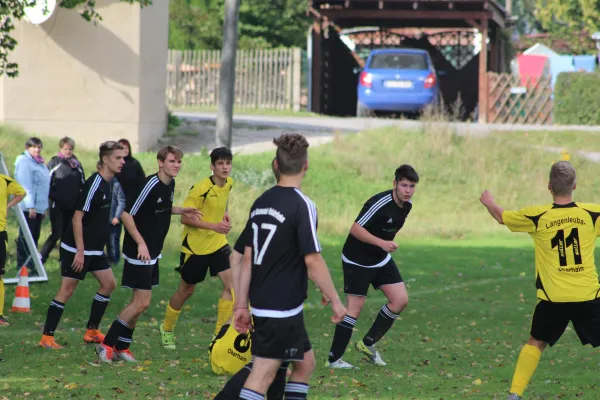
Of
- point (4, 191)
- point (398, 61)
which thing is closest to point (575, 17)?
point (398, 61)

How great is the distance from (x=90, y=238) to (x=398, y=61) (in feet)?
76.8

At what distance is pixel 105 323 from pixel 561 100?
2303 centimetres

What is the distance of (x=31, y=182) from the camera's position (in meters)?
14.8

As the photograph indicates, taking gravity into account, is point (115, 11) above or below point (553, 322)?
above

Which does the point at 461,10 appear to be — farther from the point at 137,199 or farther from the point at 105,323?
the point at 137,199

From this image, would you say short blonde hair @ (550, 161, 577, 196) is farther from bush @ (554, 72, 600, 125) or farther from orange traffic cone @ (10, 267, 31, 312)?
bush @ (554, 72, 600, 125)

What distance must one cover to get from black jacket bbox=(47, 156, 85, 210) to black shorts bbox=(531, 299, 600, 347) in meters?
8.15

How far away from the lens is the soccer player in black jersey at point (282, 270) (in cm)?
629

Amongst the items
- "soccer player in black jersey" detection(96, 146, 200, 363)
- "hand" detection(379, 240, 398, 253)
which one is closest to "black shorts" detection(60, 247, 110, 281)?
"soccer player in black jersey" detection(96, 146, 200, 363)

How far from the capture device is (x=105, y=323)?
12.7 metres

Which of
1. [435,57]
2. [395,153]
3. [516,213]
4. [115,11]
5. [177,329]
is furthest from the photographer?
[435,57]

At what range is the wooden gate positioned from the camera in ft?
107

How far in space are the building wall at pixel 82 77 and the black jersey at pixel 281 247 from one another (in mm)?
16544

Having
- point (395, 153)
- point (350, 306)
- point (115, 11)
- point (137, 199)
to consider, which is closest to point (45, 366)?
point (137, 199)
